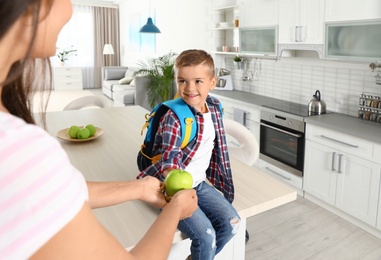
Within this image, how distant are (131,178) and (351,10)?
2.31 meters

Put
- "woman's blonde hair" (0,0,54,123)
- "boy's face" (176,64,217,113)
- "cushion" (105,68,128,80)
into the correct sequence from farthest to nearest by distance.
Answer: "cushion" (105,68,128,80) < "boy's face" (176,64,217,113) < "woman's blonde hair" (0,0,54,123)

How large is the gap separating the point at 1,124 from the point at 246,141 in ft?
5.32

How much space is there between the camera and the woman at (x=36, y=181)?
42 centimetres

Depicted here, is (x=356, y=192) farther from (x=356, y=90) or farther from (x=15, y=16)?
(x=15, y=16)

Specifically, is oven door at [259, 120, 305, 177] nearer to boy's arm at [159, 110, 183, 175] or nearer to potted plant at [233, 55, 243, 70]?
potted plant at [233, 55, 243, 70]

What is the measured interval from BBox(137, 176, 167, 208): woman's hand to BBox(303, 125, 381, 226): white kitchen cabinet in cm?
209

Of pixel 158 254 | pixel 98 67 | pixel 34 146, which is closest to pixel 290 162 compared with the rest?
pixel 158 254

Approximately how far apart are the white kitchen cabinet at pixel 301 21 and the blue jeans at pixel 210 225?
7.75ft

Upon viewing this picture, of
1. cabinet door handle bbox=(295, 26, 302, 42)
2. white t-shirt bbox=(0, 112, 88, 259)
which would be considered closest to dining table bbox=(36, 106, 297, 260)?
white t-shirt bbox=(0, 112, 88, 259)

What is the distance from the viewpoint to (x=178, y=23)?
21.3 ft

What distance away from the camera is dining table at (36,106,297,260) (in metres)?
1.19

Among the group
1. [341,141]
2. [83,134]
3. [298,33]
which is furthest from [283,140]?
[83,134]

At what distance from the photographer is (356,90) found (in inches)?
129

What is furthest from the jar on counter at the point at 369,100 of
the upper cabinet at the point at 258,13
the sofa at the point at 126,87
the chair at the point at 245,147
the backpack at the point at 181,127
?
the sofa at the point at 126,87
